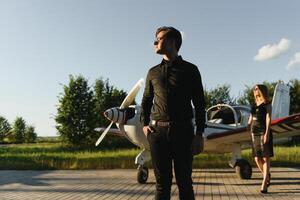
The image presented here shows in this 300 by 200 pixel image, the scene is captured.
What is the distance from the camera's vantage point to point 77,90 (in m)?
38.1

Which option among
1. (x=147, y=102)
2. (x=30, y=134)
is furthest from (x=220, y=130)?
(x=30, y=134)

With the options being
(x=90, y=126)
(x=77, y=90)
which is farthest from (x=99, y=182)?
(x=77, y=90)

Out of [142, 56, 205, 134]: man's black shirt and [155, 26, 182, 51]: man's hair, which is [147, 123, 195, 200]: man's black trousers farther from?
[155, 26, 182, 51]: man's hair

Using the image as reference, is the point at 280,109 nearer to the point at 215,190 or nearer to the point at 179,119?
the point at 215,190

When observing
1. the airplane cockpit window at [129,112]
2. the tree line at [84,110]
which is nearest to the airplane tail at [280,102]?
the airplane cockpit window at [129,112]

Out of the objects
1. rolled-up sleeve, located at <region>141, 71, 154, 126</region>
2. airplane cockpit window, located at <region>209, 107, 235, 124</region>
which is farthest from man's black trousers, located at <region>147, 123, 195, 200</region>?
airplane cockpit window, located at <region>209, 107, 235, 124</region>

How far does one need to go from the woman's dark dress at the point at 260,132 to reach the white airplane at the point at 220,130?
1753 mm

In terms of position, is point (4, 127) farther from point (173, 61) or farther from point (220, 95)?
point (173, 61)

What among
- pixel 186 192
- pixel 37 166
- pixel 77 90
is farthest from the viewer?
pixel 77 90

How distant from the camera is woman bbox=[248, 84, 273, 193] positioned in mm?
7004

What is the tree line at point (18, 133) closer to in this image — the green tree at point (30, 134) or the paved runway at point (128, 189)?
the green tree at point (30, 134)

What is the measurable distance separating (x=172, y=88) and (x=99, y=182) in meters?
6.36

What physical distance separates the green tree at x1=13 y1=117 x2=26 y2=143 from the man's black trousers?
254 feet

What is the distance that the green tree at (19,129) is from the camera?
257 ft
